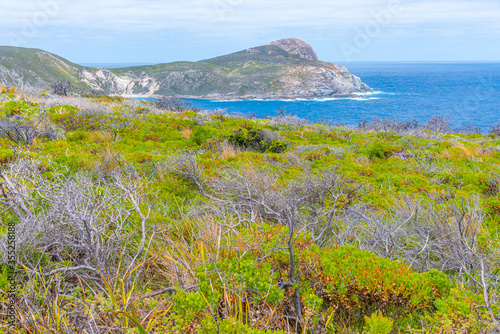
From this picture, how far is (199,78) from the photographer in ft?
421

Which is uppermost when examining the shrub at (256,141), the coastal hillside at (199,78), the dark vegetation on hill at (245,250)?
the coastal hillside at (199,78)

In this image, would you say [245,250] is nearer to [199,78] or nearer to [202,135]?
[202,135]

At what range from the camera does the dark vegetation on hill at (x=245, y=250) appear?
2109mm

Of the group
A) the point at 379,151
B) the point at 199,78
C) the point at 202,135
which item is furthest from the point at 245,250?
the point at 199,78

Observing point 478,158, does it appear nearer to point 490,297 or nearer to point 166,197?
point 490,297

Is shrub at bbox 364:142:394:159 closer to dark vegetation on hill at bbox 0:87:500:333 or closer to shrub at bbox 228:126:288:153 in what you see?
dark vegetation on hill at bbox 0:87:500:333

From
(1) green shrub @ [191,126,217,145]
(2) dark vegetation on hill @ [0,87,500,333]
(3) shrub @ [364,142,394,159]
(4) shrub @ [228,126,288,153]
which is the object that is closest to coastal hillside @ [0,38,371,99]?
(1) green shrub @ [191,126,217,145]

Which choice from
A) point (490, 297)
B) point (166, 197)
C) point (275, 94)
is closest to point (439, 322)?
point (490, 297)

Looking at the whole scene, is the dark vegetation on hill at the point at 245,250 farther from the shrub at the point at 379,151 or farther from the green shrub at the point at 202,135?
the green shrub at the point at 202,135

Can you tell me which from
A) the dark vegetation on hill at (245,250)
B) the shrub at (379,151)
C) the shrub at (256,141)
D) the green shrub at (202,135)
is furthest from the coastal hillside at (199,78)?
the dark vegetation on hill at (245,250)

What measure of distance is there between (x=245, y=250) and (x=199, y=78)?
438 ft

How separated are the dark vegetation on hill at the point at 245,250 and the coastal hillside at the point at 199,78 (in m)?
106

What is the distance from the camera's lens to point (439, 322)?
2.05m

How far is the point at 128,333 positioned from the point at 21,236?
1.81 metres
